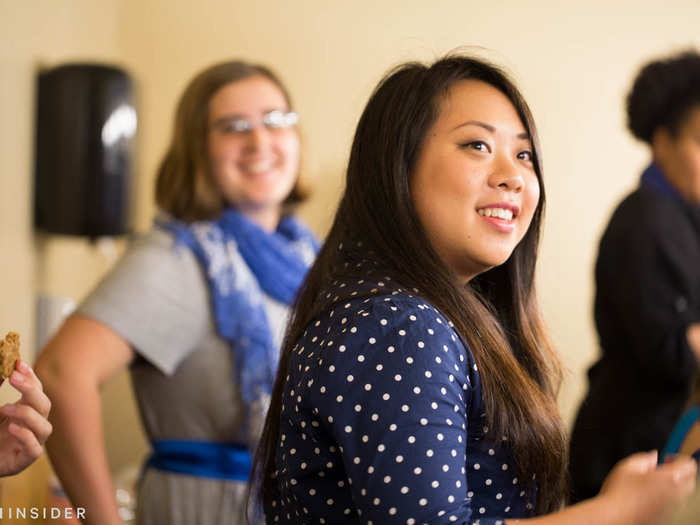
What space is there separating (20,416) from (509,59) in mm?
2181

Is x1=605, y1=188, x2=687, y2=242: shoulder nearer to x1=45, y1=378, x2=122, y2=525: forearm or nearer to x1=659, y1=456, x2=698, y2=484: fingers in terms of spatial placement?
x1=659, y1=456, x2=698, y2=484: fingers

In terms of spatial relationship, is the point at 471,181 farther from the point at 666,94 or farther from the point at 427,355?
the point at 666,94

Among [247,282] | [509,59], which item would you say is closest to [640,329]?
[247,282]

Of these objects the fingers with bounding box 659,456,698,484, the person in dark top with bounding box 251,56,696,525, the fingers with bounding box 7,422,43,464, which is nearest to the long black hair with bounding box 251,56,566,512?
the person in dark top with bounding box 251,56,696,525

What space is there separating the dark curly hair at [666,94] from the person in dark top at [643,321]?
0.07 metres

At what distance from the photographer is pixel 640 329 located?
5.24 feet

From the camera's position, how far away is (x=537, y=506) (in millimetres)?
949

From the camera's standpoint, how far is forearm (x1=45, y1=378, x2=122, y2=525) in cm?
135

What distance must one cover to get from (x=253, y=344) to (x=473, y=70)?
0.71 metres

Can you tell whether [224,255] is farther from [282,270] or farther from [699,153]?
[699,153]

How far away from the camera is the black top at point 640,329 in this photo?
159 centimetres

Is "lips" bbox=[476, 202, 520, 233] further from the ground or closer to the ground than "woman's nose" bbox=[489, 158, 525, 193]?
closer to the ground

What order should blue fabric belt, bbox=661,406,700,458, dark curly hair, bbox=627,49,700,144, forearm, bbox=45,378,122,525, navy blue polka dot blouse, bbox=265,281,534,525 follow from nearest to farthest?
navy blue polka dot blouse, bbox=265,281,534,525 → blue fabric belt, bbox=661,406,700,458 → forearm, bbox=45,378,122,525 → dark curly hair, bbox=627,49,700,144

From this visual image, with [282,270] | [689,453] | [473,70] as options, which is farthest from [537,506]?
[282,270]
